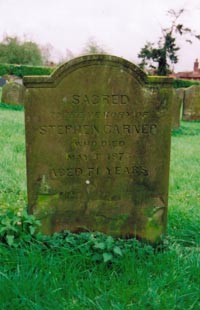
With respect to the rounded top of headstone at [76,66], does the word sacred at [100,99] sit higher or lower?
lower

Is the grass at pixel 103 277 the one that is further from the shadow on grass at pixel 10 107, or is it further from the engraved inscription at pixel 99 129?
the shadow on grass at pixel 10 107

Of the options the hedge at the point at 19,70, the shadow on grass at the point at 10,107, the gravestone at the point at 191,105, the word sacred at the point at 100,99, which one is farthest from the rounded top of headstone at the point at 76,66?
the hedge at the point at 19,70

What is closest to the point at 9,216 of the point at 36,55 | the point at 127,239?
the point at 127,239

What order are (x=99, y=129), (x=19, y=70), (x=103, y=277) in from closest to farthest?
(x=103, y=277) < (x=99, y=129) < (x=19, y=70)

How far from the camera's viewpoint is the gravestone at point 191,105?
12812 mm

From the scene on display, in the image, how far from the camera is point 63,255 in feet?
9.02

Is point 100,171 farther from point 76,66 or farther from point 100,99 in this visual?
point 76,66

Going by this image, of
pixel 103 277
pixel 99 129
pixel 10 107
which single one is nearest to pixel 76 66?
pixel 99 129

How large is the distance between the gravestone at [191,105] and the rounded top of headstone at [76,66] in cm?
1038

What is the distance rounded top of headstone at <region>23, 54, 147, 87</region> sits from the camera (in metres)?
2.78

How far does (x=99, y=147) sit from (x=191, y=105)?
11.0 metres

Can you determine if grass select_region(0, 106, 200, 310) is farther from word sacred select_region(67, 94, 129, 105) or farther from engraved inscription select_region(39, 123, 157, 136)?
word sacred select_region(67, 94, 129, 105)

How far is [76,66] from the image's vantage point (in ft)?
9.18

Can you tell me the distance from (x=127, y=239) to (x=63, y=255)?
0.59m
